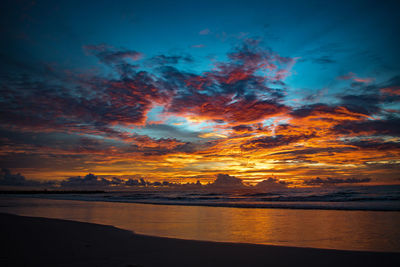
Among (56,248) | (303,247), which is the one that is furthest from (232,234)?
(56,248)

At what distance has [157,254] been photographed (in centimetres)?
627

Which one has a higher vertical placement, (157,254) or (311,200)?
(157,254)

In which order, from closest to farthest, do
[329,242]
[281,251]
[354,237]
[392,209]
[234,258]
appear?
[234,258], [281,251], [329,242], [354,237], [392,209]

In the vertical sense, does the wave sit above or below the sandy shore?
below

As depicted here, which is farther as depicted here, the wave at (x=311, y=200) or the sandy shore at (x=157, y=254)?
the wave at (x=311, y=200)

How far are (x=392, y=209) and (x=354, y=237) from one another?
39.2 feet

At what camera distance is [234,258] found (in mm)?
6020

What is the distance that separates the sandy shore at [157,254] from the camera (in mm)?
5621

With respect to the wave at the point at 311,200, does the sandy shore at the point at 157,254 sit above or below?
above

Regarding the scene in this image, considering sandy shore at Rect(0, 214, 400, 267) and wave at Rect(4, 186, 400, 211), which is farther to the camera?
wave at Rect(4, 186, 400, 211)

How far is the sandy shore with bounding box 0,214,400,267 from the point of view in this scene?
18.4 ft

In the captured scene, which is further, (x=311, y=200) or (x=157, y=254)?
(x=311, y=200)

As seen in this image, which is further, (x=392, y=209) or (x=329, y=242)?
(x=392, y=209)

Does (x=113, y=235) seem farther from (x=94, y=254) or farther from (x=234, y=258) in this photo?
(x=234, y=258)
